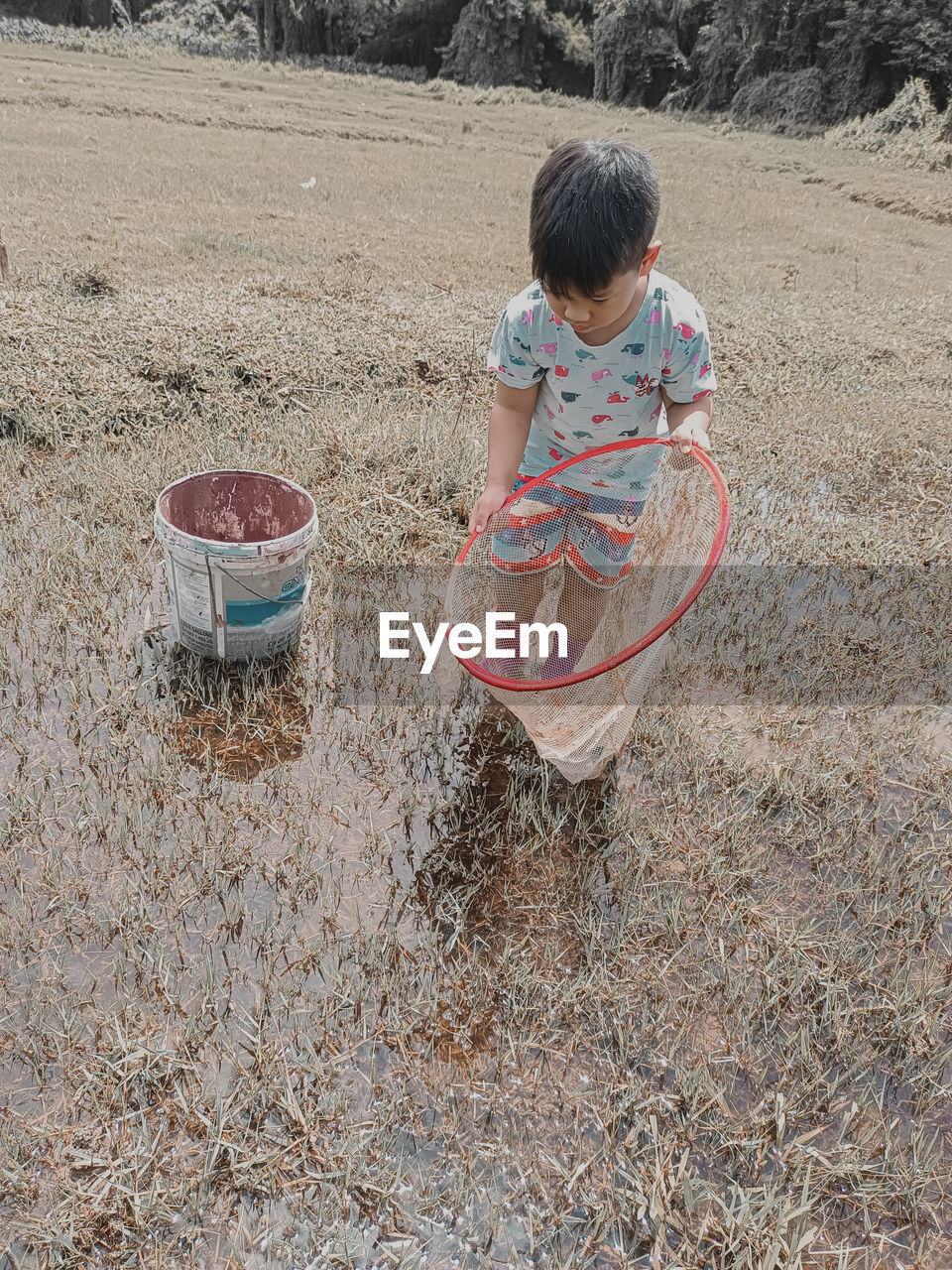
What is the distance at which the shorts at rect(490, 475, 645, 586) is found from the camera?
7.65ft

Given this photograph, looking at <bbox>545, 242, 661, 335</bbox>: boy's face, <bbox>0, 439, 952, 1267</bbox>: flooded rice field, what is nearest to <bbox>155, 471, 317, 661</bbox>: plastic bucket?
<bbox>0, 439, 952, 1267</bbox>: flooded rice field

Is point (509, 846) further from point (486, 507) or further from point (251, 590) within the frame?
point (251, 590)

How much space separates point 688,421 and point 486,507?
0.53 meters

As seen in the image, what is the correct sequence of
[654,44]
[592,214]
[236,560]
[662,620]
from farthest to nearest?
[654,44] → [236,560] → [662,620] → [592,214]

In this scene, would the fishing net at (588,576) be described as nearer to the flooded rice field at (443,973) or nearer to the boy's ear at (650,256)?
the flooded rice field at (443,973)

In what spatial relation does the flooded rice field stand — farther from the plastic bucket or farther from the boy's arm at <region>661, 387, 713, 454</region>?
the boy's arm at <region>661, 387, 713, 454</region>

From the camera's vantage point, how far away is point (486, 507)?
6.71 ft

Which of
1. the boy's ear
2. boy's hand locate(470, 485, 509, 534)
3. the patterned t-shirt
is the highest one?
the boy's ear

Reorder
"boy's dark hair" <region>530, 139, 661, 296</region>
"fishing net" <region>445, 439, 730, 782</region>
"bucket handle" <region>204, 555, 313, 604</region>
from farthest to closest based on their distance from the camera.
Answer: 1. "bucket handle" <region>204, 555, 313, 604</region>
2. "fishing net" <region>445, 439, 730, 782</region>
3. "boy's dark hair" <region>530, 139, 661, 296</region>

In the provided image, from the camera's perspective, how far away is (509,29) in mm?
32031

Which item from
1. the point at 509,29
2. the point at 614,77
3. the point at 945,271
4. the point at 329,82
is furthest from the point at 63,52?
the point at 945,271

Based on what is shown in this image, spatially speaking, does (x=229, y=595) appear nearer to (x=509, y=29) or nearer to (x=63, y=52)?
(x=63, y=52)

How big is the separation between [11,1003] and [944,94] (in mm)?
31077

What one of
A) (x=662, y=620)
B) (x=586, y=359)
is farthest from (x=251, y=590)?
(x=662, y=620)
